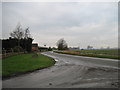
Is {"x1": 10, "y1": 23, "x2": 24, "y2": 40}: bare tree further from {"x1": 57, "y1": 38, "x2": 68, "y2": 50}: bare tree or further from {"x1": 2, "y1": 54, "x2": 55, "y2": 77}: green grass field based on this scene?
{"x1": 57, "y1": 38, "x2": 68, "y2": 50}: bare tree

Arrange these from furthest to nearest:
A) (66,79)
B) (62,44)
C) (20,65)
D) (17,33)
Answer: (62,44)
(17,33)
(20,65)
(66,79)

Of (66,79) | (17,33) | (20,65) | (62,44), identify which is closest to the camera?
(66,79)

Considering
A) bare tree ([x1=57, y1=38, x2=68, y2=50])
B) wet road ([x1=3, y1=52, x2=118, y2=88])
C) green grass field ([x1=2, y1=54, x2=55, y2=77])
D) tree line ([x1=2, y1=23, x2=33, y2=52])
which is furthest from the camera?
bare tree ([x1=57, y1=38, x2=68, y2=50])

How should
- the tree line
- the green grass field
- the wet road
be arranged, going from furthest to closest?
the tree line < the green grass field < the wet road

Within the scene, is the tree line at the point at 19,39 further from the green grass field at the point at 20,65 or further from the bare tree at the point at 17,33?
the green grass field at the point at 20,65

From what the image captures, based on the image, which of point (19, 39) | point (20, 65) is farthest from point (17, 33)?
point (20, 65)

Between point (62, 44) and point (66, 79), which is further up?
point (62, 44)

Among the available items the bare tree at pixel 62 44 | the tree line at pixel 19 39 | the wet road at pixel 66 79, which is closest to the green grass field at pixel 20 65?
the wet road at pixel 66 79

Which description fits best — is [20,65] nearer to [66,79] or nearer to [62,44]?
[66,79]

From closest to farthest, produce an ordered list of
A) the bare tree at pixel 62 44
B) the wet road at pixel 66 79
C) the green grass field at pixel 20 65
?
1. the wet road at pixel 66 79
2. the green grass field at pixel 20 65
3. the bare tree at pixel 62 44

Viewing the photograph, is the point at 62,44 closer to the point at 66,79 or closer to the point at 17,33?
the point at 17,33

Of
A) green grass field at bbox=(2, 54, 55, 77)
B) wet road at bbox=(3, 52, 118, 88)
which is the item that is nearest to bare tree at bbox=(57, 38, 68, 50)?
green grass field at bbox=(2, 54, 55, 77)

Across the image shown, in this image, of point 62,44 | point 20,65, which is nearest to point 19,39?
point 20,65

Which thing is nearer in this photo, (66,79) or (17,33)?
(66,79)
